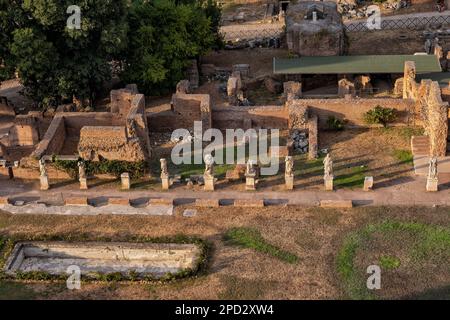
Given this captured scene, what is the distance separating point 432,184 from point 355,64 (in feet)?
48.5

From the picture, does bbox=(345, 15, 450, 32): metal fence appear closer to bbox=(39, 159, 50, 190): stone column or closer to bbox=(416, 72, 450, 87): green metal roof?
bbox=(416, 72, 450, 87): green metal roof

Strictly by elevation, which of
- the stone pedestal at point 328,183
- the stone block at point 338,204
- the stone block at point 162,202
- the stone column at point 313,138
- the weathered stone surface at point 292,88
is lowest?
the stone block at point 338,204

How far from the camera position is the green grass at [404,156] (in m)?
43.8

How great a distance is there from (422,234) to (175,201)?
42.6 ft

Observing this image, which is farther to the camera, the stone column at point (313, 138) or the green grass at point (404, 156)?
the stone column at point (313, 138)

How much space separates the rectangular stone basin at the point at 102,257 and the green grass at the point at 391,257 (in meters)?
7.12

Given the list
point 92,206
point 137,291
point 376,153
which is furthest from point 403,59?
point 137,291

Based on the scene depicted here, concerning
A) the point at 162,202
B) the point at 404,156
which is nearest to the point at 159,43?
the point at 162,202

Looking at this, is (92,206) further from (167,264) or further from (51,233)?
(167,264)

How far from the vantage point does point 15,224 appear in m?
39.7

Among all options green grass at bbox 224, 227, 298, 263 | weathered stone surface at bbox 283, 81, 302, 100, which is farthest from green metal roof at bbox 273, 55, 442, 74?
green grass at bbox 224, 227, 298, 263

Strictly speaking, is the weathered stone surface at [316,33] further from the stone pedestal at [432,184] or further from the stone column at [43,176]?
the stone column at [43,176]

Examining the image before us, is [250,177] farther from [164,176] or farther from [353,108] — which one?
[353,108]

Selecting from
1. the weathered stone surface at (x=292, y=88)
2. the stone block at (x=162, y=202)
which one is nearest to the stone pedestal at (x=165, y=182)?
the stone block at (x=162, y=202)
